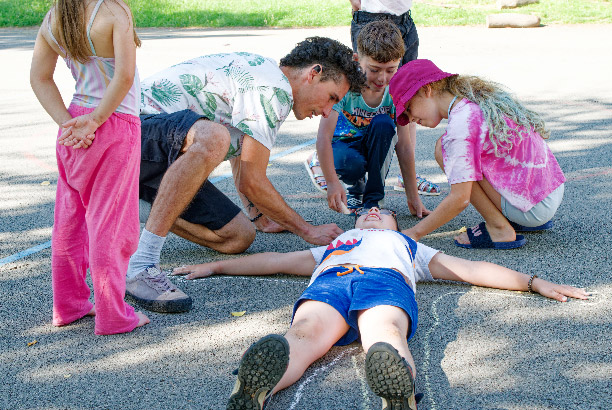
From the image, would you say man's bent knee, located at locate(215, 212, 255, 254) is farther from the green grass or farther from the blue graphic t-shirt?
the green grass

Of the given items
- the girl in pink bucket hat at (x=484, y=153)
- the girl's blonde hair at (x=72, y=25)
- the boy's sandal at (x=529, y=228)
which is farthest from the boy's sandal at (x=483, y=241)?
the girl's blonde hair at (x=72, y=25)

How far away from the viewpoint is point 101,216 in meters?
2.76

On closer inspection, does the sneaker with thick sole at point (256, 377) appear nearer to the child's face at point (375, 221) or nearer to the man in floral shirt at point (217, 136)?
the man in floral shirt at point (217, 136)

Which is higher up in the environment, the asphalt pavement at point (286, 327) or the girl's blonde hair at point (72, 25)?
the girl's blonde hair at point (72, 25)

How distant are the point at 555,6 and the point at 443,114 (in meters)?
15.5

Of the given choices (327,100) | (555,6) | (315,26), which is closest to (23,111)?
(327,100)

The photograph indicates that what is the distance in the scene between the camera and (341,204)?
13.5 ft

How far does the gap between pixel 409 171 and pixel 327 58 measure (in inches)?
47.8

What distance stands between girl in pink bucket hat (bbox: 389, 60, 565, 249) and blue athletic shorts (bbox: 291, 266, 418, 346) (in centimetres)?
88

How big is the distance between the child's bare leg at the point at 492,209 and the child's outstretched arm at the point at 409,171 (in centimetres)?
61

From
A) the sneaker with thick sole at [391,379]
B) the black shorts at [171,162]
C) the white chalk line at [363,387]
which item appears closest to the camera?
the sneaker with thick sole at [391,379]

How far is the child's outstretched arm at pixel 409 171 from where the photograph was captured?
14.7 feet

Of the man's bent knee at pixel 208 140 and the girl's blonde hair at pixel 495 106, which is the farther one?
the girl's blonde hair at pixel 495 106

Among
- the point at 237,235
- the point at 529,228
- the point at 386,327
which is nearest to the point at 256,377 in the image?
the point at 386,327
